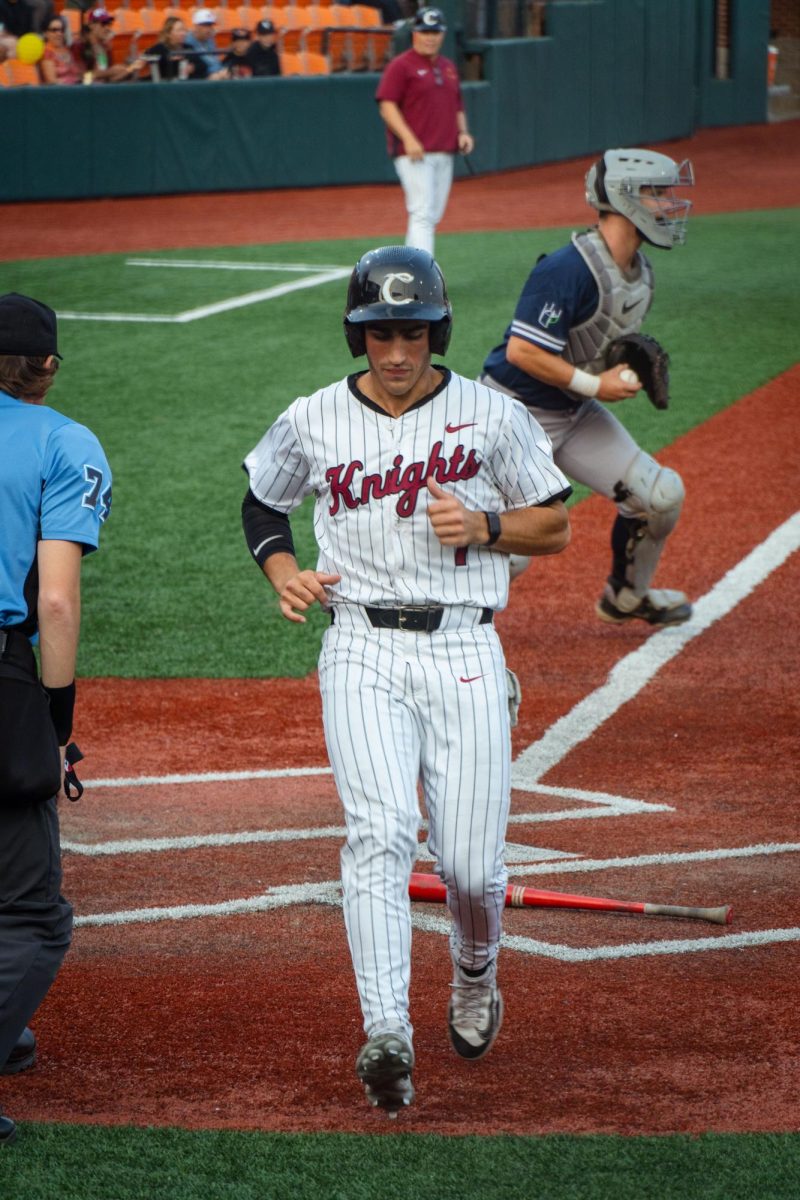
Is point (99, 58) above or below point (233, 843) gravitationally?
above

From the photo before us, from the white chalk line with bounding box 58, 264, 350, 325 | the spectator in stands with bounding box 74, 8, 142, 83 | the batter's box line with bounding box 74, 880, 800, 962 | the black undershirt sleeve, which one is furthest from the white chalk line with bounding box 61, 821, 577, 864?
the spectator in stands with bounding box 74, 8, 142, 83

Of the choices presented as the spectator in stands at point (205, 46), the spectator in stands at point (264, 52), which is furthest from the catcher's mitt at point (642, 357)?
the spectator in stands at point (264, 52)

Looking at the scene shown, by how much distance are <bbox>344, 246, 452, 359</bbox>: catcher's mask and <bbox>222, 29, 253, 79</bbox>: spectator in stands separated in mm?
19847

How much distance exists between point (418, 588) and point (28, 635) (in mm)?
881

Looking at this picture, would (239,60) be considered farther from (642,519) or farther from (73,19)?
(642,519)

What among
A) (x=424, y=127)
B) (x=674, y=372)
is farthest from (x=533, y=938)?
(x=424, y=127)

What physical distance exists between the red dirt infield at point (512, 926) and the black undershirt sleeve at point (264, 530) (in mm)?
1165

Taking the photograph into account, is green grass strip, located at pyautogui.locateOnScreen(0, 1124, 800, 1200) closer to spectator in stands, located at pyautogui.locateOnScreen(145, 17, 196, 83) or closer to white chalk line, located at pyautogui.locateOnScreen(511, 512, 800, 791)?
white chalk line, located at pyautogui.locateOnScreen(511, 512, 800, 791)

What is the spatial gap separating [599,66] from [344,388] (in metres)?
24.9

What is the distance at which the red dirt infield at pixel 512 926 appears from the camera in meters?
3.90

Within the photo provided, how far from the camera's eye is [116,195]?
2255 centimetres

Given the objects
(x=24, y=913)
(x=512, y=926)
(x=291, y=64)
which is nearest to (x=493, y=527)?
(x=24, y=913)

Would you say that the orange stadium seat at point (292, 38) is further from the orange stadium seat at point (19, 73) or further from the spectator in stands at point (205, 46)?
the orange stadium seat at point (19, 73)

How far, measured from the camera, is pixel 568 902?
500 centimetres
